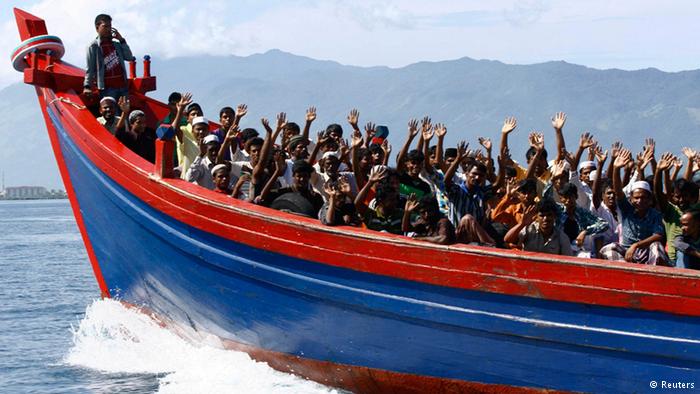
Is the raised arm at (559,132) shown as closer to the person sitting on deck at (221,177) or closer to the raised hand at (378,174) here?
the raised hand at (378,174)

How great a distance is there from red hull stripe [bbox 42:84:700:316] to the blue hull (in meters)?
0.08

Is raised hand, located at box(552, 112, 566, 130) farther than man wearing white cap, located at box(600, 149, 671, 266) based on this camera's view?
Yes

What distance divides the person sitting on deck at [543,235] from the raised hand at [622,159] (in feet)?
2.28

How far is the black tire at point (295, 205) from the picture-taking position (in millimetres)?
8938

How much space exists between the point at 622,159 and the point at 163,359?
5876mm

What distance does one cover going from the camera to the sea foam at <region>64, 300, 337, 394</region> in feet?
31.3

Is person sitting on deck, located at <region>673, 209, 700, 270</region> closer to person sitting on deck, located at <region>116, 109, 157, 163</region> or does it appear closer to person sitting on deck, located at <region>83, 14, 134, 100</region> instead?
person sitting on deck, located at <region>116, 109, 157, 163</region>

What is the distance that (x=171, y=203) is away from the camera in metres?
9.59

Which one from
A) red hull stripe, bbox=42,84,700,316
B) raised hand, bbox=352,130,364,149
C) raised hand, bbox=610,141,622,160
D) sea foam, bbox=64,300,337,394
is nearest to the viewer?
red hull stripe, bbox=42,84,700,316

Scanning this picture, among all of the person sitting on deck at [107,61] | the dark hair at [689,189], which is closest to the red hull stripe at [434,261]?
the dark hair at [689,189]

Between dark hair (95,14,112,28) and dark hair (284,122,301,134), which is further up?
dark hair (95,14,112,28)

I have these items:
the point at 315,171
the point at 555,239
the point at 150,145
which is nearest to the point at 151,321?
the point at 150,145

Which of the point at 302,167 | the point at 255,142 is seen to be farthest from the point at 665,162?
the point at 255,142

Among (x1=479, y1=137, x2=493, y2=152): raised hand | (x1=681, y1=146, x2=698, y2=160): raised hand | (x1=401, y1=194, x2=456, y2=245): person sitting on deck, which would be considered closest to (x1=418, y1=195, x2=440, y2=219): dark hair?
(x1=401, y1=194, x2=456, y2=245): person sitting on deck
